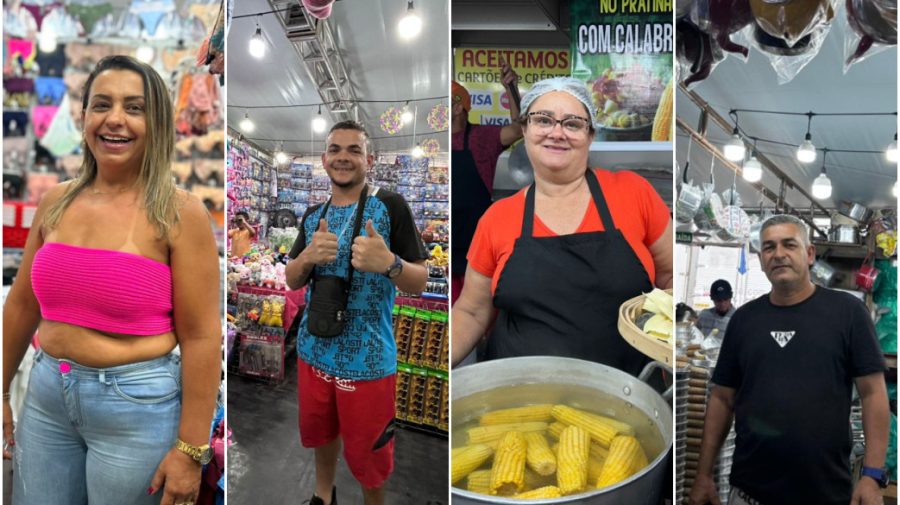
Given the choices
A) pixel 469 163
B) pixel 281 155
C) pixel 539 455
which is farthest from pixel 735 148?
pixel 281 155

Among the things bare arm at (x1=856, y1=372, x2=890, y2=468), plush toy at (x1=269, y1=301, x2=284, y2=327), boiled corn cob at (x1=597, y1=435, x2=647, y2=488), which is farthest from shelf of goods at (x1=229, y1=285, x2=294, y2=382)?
bare arm at (x1=856, y1=372, x2=890, y2=468)

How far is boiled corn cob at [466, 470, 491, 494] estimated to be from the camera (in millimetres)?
2107

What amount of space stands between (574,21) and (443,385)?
4.19 feet

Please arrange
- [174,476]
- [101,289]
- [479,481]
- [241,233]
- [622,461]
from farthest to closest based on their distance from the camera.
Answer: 1. [241,233]
2. [479,481]
3. [622,461]
4. [174,476]
5. [101,289]

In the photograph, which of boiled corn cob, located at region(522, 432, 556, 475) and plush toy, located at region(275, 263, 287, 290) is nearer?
boiled corn cob, located at region(522, 432, 556, 475)

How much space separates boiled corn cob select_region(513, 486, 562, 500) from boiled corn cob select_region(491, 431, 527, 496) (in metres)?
0.02

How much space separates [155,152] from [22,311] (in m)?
0.66

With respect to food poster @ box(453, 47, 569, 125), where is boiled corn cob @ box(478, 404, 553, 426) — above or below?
below

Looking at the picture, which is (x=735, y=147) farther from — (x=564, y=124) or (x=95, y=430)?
(x=95, y=430)

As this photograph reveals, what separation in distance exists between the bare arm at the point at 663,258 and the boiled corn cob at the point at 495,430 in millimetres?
602

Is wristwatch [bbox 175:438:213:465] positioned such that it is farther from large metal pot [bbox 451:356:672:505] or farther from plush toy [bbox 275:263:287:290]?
large metal pot [bbox 451:356:672:505]

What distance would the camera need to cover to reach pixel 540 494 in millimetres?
2029

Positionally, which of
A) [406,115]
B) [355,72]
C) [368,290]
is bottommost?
[368,290]

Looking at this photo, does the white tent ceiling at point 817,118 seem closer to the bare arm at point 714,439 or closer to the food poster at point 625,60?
the food poster at point 625,60
